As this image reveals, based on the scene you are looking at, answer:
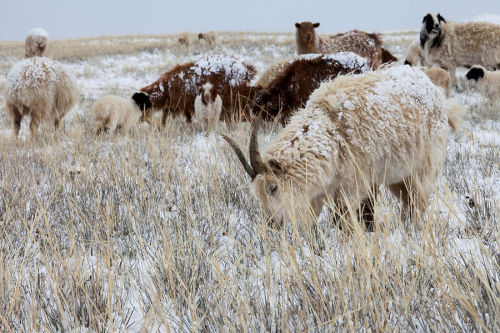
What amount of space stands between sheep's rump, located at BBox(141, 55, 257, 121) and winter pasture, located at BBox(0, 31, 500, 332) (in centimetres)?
119

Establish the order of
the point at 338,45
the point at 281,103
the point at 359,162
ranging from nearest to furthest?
the point at 359,162 → the point at 281,103 → the point at 338,45

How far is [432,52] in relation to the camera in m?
10.8

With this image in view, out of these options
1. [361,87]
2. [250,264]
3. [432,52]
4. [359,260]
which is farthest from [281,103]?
[432,52]

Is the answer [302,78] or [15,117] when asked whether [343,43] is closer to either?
[302,78]

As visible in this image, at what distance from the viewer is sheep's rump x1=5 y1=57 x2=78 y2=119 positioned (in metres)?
6.53

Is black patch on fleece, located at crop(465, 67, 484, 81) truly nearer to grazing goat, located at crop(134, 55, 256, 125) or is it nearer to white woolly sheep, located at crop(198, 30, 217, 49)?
grazing goat, located at crop(134, 55, 256, 125)

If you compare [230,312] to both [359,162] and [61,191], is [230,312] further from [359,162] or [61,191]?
[61,191]

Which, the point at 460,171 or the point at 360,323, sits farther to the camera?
the point at 460,171

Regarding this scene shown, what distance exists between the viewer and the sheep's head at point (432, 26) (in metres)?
10.4

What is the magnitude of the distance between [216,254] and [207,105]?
544cm

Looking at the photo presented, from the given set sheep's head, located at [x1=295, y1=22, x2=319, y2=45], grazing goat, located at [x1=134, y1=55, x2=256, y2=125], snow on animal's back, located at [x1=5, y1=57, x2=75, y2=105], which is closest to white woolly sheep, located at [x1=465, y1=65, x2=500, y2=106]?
sheep's head, located at [x1=295, y1=22, x2=319, y2=45]

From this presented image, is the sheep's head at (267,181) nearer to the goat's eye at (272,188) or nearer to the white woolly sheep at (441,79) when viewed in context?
the goat's eye at (272,188)

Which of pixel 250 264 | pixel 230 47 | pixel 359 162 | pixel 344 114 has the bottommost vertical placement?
pixel 250 264

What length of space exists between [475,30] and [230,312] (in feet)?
36.0
